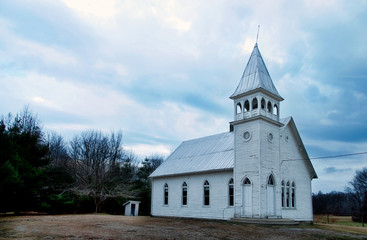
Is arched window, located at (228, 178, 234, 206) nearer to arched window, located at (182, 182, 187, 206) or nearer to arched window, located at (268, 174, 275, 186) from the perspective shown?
arched window, located at (268, 174, 275, 186)

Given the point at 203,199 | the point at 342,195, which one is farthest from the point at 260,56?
the point at 342,195

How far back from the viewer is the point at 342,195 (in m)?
87.4

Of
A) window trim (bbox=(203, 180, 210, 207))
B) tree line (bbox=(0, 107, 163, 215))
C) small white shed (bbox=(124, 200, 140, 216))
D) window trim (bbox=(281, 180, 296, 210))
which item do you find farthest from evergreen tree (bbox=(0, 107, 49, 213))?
window trim (bbox=(281, 180, 296, 210))

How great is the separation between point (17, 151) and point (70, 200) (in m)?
9.07

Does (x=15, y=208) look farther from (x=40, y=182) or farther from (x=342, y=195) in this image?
(x=342, y=195)

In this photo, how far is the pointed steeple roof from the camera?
82.3 ft

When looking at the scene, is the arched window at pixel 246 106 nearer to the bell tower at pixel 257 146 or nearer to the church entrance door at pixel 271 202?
the bell tower at pixel 257 146

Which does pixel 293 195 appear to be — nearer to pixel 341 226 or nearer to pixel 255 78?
pixel 341 226

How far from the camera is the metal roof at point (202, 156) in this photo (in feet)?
88.2

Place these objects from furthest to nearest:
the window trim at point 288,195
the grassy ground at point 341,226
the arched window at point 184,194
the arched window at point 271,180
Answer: the arched window at point 184,194 → the window trim at point 288,195 → the arched window at point 271,180 → the grassy ground at point 341,226

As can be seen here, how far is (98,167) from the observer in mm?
41969

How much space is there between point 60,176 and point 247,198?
24952 millimetres

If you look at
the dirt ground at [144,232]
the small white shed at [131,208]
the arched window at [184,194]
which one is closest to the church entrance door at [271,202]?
the dirt ground at [144,232]

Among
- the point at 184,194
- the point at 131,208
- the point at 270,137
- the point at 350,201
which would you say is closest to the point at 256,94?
the point at 270,137
